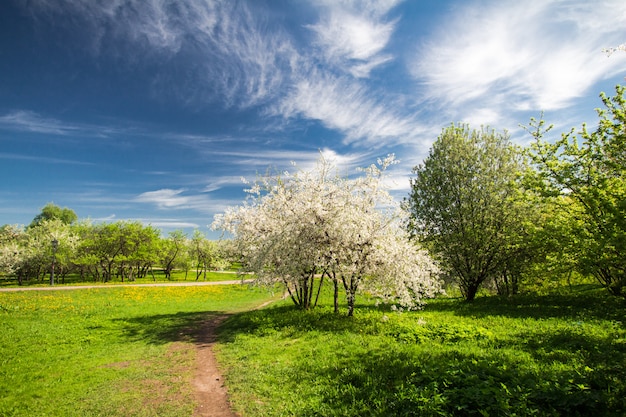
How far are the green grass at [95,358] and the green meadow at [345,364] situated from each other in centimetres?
7

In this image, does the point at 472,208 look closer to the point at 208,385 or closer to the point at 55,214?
the point at 208,385

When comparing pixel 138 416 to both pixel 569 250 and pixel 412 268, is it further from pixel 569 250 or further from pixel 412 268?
pixel 569 250

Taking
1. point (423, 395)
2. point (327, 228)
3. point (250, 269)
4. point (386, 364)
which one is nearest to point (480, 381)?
point (423, 395)

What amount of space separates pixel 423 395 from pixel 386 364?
3.13 m

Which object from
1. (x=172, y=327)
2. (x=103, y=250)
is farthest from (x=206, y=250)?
(x=172, y=327)

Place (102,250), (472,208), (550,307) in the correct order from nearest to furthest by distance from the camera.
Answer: (550,307) < (472,208) < (102,250)

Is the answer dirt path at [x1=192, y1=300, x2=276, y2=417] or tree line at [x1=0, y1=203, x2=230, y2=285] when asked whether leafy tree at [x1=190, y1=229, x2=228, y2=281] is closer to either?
tree line at [x1=0, y1=203, x2=230, y2=285]

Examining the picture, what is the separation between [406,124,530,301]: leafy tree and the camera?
26875 millimetres

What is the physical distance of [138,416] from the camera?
938 centimetres

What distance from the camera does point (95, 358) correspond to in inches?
609

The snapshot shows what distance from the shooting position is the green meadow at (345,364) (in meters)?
7.80

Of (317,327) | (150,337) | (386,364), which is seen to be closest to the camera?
(386,364)

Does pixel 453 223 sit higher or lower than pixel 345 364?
higher

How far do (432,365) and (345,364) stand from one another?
126 inches
